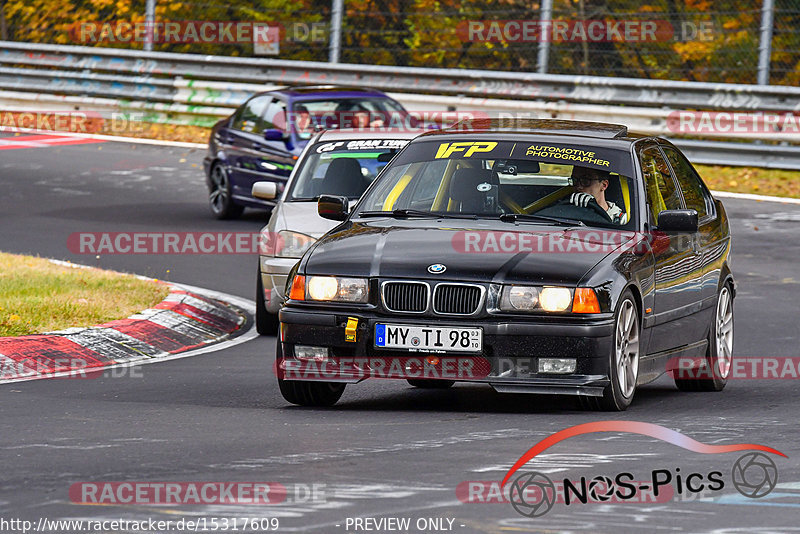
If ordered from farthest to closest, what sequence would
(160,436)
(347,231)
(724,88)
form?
1. (724,88)
2. (347,231)
3. (160,436)

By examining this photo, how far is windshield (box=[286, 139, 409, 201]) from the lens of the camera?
12.8 metres

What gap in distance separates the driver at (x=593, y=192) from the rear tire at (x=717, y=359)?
137cm

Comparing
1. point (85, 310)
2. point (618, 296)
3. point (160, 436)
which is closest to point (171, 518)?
point (160, 436)

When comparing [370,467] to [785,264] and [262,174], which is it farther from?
[262,174]

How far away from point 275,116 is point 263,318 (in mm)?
6539

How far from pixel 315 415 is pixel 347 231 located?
3.72 feet

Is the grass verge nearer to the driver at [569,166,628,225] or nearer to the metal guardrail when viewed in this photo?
the driver at [569,166,628,225]

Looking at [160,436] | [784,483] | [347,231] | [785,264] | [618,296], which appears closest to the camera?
[784,483]

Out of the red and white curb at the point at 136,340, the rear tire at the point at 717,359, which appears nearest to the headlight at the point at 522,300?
the rear tire at the point at 717,359

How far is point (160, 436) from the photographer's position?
292 inches

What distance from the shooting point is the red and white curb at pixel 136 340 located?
995cm

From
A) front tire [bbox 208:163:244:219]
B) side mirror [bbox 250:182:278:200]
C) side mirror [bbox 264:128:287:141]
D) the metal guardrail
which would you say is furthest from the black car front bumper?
the metal guardrail

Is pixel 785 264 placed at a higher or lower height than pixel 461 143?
lower

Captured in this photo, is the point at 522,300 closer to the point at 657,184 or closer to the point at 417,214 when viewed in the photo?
the point at 417,214
